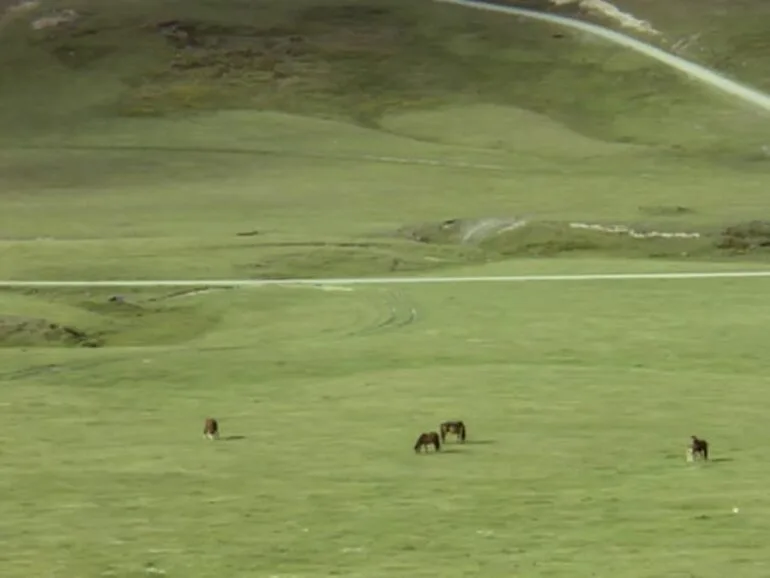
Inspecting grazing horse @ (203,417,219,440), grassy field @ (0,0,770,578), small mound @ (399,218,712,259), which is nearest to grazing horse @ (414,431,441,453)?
grassy field @ (0,0,770,578)

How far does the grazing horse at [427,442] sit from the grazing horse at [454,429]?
20.2 inches

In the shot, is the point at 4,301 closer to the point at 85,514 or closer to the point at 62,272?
the point at 62,272

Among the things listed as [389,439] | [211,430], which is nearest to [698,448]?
[389,439]

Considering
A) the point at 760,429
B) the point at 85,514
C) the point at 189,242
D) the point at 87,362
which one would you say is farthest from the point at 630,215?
the point at 85,514

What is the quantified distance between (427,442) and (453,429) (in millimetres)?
767

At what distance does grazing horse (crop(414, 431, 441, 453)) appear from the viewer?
23.5 metres

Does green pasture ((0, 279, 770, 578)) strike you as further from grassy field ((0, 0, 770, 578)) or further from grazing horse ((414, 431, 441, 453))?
grazing horse ((414, 431, 441, 453))

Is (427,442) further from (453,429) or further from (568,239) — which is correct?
(568,239)

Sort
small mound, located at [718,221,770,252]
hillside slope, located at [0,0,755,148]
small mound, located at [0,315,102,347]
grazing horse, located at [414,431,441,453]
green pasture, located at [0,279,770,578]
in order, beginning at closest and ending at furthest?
1. green pasture, located at [0,279,770,578]
2. grazing horse, located at [414,431,441,453]
3. small mound, located at [0,315,102,347]
4. small mound, located at [718,221,770,252]
5. hillside slope, located at [0,0,755,148]

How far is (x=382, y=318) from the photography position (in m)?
40.6

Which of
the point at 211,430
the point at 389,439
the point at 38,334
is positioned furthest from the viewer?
the point at 38,334

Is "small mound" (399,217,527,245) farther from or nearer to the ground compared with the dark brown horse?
farther from the ground

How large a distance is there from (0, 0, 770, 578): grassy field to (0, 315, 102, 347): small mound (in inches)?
6.3

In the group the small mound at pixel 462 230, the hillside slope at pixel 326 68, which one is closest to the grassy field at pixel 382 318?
the small mound at pixel 462 230
